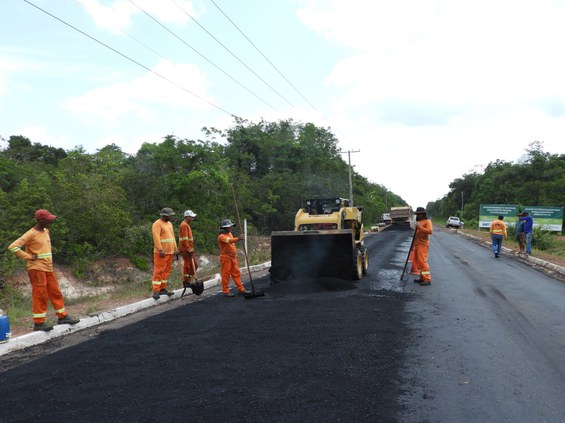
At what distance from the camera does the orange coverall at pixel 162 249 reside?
914cm

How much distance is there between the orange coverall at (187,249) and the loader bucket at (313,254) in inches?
77.8

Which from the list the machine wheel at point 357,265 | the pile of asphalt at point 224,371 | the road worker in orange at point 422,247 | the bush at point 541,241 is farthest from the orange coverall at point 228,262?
the bush at point 541,241

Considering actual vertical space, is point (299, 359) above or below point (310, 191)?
below

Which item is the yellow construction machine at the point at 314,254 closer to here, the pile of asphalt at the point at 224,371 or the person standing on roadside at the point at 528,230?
the pile of asphalt at the point at 224,371

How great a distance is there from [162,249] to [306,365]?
4971mm

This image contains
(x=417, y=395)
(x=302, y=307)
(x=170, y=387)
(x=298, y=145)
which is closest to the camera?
(x=417, y=395)

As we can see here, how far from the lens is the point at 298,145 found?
45875 millimetres

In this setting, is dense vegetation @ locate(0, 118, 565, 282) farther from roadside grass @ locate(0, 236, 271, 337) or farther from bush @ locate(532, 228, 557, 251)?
bush @ locate(532, 228, 557, 251)

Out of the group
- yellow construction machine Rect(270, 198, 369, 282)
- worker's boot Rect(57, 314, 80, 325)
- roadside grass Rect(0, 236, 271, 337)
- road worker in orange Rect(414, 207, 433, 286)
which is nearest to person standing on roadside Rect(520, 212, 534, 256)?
road worker in orange Rect(414, 207, 433, 286)

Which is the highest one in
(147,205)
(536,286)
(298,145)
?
(298,145)

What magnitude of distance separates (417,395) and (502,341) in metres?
2.37

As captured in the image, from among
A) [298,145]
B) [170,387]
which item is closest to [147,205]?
[170,387]

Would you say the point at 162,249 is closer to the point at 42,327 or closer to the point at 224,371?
the point at 42,327

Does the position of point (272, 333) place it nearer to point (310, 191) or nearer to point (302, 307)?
point (302, 307)
